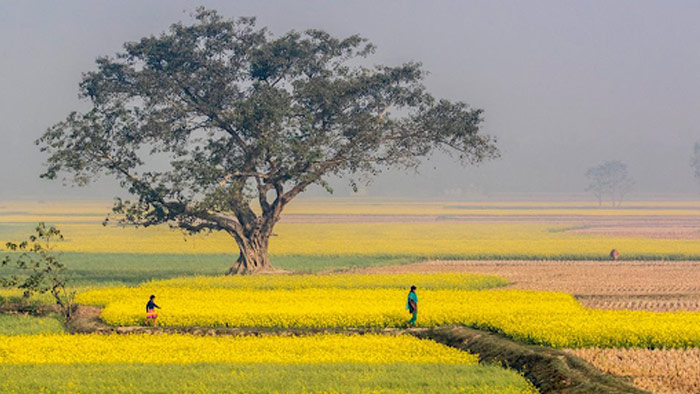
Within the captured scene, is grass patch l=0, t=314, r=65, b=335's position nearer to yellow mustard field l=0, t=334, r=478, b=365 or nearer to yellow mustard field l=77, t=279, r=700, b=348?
yellow mustard field l=77, t=279, r=700, b=348

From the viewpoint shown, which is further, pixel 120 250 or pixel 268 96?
pixel 120 250

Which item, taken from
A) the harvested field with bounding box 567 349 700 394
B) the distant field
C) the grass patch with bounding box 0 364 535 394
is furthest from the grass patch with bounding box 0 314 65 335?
the harvested field with bounding box 567 349 700 394

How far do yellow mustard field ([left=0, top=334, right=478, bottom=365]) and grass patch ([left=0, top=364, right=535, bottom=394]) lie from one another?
4.50 feet

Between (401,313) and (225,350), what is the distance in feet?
25.8

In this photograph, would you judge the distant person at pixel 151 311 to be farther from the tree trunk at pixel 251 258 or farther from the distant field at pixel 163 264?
the tree trunk at pixel 251 258

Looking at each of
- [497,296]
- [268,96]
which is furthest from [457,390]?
[268,96]

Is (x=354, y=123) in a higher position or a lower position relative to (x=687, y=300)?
higher

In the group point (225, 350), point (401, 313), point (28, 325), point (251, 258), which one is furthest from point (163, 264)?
point (225, 350)

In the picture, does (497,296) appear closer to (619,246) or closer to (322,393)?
(322,393)

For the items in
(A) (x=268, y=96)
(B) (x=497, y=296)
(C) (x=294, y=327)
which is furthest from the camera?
(A) (x=268, y=96)

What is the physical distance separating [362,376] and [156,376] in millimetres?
4733

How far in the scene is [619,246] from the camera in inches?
3231

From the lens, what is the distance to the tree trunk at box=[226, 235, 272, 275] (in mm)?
58688

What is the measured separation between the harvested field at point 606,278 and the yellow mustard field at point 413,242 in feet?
23.4
